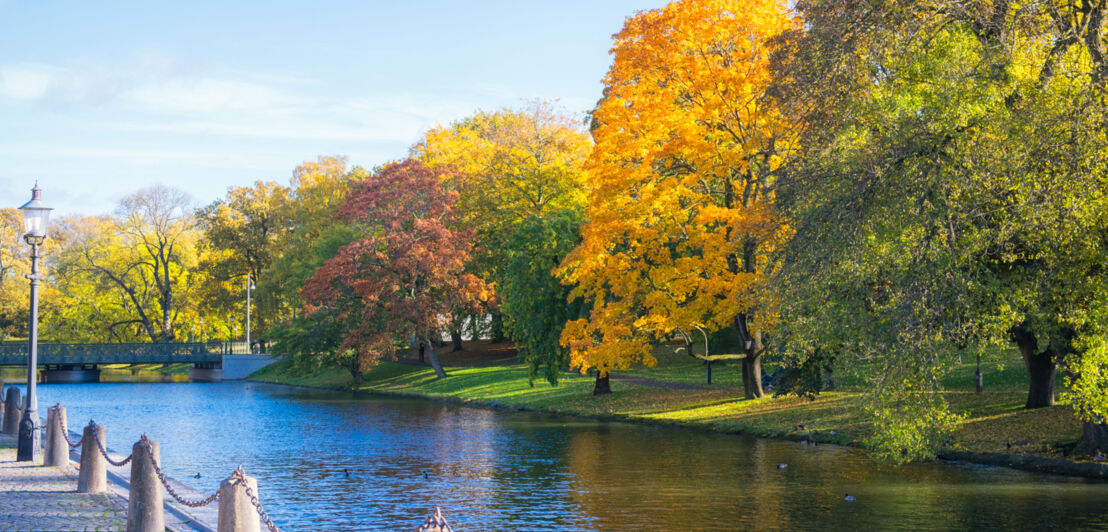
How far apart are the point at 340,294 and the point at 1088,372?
43.6 metres

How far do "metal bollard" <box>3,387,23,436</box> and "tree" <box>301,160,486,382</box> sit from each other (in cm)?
2742

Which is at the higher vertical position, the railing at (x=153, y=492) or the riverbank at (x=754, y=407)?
the railing at (x=153, y=492)

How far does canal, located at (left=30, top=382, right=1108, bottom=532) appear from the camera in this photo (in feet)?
49.7

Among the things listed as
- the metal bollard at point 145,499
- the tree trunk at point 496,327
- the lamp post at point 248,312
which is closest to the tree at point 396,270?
the tree trunk at point 496,327

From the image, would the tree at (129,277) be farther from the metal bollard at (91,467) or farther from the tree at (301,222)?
the metal bollard at (91,467)

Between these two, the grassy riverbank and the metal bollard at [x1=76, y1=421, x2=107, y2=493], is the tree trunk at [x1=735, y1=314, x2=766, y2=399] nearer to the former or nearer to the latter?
the grassy riverbank

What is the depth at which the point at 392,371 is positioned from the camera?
59.8m

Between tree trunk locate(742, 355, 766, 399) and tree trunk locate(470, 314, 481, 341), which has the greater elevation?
tree trunk locate(470, 314, 481, 341)

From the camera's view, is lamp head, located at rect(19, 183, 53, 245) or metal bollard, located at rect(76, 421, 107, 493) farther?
lamp head, located at rect(19, 183, 53, 245)

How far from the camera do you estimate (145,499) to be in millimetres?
11602

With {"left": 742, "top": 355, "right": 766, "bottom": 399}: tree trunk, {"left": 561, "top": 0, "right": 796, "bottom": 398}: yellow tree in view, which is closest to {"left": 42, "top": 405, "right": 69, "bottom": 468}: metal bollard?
{"left": 561, "top": 0, "right": 796, "bottom": 398}: yellow tree

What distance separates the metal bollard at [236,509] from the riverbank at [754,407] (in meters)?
12.2

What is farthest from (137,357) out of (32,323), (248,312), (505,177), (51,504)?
(51,504)

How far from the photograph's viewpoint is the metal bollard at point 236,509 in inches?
392
